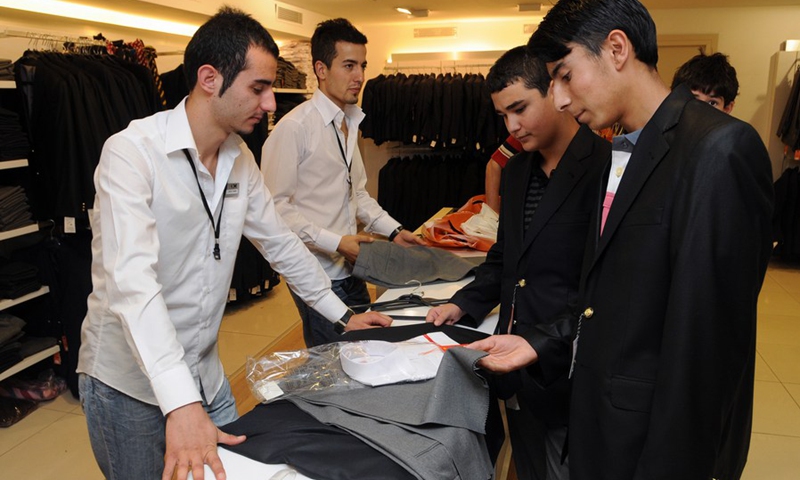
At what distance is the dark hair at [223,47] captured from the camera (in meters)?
1.44

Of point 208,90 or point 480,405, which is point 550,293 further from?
point 208,90

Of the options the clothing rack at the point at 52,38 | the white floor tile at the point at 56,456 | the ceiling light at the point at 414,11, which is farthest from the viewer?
the ceiling light at the point at 414,11

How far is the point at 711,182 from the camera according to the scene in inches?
36.3

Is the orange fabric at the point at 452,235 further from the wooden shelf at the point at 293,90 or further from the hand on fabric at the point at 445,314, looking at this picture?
the wooden shelf at the point at 293,90

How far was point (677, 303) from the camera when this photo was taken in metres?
0.96

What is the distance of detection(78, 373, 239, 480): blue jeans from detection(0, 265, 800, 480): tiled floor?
161cm

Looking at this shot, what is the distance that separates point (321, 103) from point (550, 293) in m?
1.40

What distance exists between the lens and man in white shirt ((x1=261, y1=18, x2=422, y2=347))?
2.43 meters

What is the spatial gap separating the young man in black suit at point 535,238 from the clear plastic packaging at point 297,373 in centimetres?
45

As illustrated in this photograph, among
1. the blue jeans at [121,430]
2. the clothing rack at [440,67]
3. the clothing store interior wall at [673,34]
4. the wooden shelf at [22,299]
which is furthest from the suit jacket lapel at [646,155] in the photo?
the clothing rack at [440,67]

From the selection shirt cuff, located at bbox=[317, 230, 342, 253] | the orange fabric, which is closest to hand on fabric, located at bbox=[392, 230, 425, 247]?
the orange fabric

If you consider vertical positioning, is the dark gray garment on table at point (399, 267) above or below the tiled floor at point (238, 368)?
above

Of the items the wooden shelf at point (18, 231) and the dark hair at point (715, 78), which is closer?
the dark hair at point (715, 78)

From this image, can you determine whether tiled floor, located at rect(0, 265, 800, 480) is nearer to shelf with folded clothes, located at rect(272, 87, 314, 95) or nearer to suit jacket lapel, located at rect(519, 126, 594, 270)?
suit jacket lapel, located at rect(519, 126, 594, 270)
